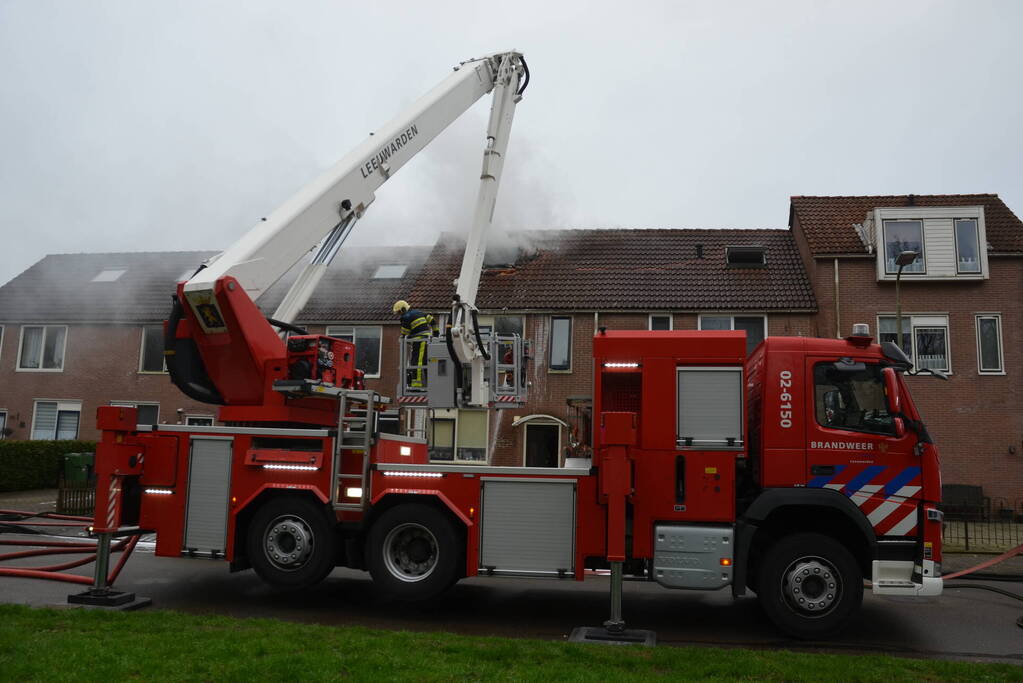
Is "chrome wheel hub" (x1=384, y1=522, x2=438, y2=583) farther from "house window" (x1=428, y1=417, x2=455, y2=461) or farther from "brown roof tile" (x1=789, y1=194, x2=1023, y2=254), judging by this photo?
"brown roof tile" (x1=789, y1=194, x2=1023, y2=254)

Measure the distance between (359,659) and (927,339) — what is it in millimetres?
19661

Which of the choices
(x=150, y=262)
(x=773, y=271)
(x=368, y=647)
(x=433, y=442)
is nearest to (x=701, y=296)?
(x=773, y=271)

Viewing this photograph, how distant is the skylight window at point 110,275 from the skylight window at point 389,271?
30.8 ft

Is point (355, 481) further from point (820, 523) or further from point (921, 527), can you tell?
point (921, 527)

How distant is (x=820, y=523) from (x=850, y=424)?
3.39 ft

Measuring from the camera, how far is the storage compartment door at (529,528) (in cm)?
820

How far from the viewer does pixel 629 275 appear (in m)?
23.3

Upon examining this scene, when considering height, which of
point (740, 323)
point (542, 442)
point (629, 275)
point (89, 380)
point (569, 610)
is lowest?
point (569, 610)

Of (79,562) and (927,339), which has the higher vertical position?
(927,339)

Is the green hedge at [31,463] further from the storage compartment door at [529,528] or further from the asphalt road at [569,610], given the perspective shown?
the storage compartment door at [529,528]

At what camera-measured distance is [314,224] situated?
30.9 ft

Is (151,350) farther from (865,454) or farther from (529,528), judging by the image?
(865,454)

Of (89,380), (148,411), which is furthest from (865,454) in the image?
(89,380)

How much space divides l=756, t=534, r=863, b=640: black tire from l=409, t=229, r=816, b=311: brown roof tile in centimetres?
1451
